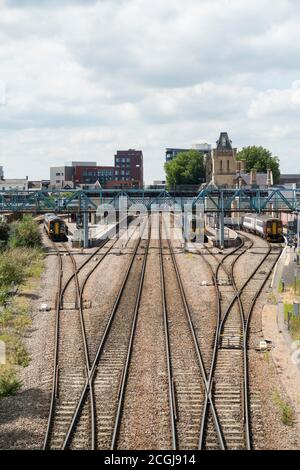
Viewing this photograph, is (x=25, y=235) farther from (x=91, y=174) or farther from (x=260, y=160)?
(x=91, y=174)

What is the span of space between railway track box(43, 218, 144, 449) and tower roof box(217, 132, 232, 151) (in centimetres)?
8369

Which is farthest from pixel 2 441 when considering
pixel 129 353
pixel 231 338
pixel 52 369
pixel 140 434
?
pixel 231 338

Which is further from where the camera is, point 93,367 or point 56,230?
point 56,230

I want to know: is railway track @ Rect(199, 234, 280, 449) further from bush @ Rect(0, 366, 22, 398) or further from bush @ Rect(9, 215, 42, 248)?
bush @ Rect(9, 215, 42, 248)

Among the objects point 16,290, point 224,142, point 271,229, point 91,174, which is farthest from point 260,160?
point 16,290

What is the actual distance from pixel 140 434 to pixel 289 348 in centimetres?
842

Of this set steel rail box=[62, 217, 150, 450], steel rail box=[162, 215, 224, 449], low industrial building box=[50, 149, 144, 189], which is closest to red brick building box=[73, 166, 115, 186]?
low industrial building box=[50, 149, 144, 189]

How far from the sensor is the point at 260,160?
119312mm

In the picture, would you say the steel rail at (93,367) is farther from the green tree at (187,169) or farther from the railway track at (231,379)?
the green tree at (187,169)

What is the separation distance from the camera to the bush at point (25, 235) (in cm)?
4479

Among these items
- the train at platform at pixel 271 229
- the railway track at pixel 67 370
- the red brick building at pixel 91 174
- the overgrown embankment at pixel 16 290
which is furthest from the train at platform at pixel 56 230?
the red brick building at pixel 91 174

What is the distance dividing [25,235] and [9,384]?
1197 inches

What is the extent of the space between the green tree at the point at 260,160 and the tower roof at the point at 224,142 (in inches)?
422

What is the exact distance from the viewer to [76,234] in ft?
177
